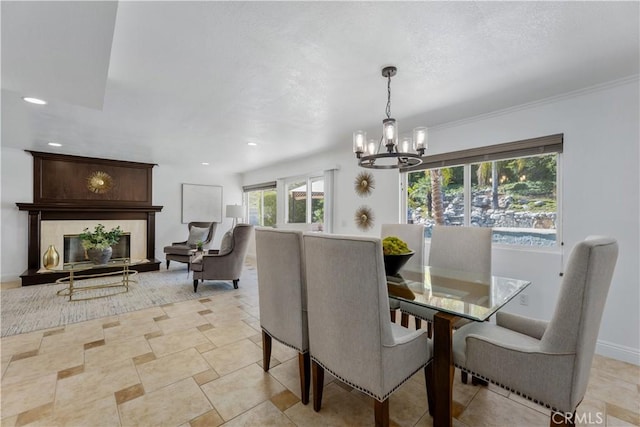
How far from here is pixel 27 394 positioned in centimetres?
178

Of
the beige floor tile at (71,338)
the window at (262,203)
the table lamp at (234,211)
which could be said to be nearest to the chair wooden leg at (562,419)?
the beige floor tile at (71,338)

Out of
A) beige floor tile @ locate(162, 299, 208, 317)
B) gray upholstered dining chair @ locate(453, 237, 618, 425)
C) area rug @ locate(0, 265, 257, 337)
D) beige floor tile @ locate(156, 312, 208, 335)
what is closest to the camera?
gray upholstered dining chair @ locate(453, 237, 618, 425)

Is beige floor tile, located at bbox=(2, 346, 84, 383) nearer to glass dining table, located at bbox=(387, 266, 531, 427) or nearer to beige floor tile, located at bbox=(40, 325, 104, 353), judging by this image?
beige floor tile, located at bbox=(40, 325, 104, 353)

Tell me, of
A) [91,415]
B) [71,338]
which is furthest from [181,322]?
[91,415]

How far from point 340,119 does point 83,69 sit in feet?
7.22

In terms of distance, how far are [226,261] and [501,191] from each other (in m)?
3.70

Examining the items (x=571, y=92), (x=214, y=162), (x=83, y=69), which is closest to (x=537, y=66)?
(x=571, y=92)

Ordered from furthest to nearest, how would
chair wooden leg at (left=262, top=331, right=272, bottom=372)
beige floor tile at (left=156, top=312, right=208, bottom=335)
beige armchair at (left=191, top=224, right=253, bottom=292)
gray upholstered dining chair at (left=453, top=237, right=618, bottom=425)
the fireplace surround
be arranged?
the fireplace surround → beige armchair at (left=191, top=224, right=253, bottom=292) → beige floor tile at (left=156, top=312, right=208, bottom=335) → chair wooden leg at (left=262, top=331, right=272, bottom=372) → gray upholstered dining chair at (left=453, top=237, right=618, bottom=425)

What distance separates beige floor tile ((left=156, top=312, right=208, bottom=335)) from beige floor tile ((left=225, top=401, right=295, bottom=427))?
1.51 metres

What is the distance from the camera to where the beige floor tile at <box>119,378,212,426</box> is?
1.56m

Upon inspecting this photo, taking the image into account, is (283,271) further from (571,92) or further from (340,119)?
(571,92)

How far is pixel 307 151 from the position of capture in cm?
470

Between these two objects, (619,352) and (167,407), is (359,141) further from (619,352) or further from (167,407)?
(619,352)

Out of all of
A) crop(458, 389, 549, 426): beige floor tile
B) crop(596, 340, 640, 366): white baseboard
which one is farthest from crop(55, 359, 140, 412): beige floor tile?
crop(596, 340, 640, 366): white baseboard
